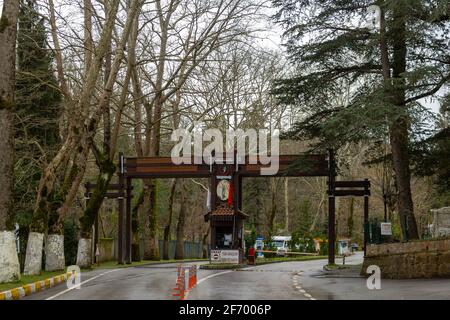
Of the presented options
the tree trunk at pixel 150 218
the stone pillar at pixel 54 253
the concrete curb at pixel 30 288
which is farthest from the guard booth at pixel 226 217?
the concrete curb at pixel 30 288

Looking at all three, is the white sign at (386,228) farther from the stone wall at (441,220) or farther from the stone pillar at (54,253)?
the stone pillar at (54,253)

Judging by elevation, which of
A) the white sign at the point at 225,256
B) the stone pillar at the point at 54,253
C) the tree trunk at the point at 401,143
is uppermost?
the tree trunk at the point at 401,143

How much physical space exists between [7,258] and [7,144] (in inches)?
137

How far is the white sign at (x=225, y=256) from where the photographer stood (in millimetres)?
37000

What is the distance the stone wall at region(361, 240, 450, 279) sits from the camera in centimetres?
2130

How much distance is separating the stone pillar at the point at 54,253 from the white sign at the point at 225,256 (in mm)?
10043

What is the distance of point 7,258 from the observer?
2102 centimetres

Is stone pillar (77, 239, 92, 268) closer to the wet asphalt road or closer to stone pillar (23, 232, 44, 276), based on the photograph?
stone pillar (23, 232, 44, 276)

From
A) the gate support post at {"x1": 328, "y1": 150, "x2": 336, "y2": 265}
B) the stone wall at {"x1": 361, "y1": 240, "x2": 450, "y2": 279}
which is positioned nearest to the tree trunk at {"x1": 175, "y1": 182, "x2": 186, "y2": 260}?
the gate support post at {"x1": 328, "y1": 150, "x2": 336, "y2": 265}

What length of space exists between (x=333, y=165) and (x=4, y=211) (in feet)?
65.3

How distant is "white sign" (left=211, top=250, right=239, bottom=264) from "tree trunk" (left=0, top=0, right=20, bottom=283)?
55.0ft

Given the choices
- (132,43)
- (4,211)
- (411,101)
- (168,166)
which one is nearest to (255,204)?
(168,166)

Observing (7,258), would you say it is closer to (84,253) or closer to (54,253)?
(54,253)

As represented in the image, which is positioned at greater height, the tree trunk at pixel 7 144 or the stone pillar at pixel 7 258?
the tree trunk at pixel 7 144
